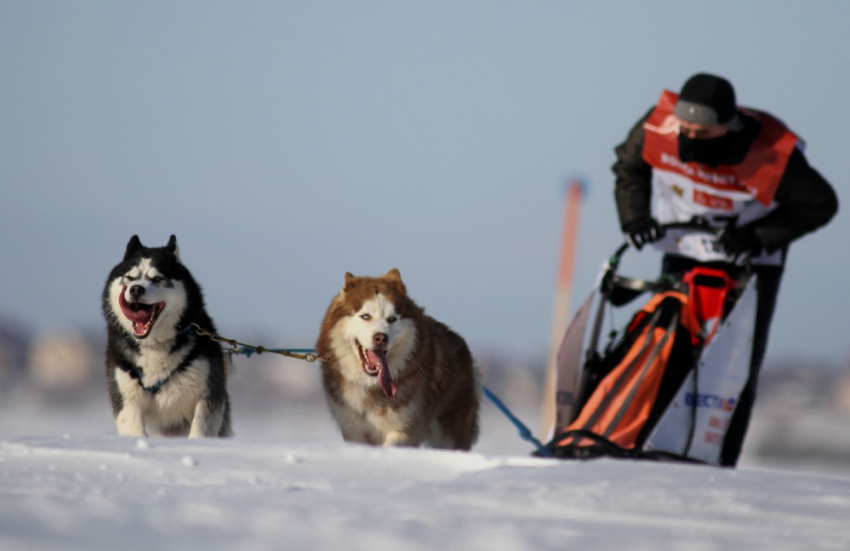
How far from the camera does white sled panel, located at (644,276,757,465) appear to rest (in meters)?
4.29

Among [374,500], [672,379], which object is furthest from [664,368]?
[374,500]

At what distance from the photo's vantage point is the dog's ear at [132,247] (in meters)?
4.39

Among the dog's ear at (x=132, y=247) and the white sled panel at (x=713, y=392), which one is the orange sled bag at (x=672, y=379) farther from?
the dog's ear at (x=132, y=247)

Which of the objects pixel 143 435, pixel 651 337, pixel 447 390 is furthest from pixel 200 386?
pixel 651 337

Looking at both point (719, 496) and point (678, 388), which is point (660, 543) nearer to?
point (719, 496)

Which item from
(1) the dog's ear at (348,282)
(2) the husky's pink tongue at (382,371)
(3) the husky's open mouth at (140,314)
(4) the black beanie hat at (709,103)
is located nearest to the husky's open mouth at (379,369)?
(2) the husky's pink tongue at (382,371)

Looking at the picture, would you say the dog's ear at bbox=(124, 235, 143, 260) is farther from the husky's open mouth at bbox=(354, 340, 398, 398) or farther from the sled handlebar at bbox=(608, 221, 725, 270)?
the sled handlebar at bbox=(608, 221, 725, 270)

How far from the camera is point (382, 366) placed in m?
4.54

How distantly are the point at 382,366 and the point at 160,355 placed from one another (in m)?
1.01

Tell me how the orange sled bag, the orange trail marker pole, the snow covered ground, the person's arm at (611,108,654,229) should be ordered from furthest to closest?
1. the orange trail marker pole
2. the person's arm at (611,108,654,229)
3. the orange sled bag
4. the snow covered ground

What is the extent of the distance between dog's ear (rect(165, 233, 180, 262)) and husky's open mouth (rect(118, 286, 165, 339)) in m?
0.25

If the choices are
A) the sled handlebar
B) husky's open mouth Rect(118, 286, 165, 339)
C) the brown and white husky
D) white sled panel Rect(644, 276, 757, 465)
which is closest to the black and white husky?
husky's open mouth Rect(118, 286, 165, 339)

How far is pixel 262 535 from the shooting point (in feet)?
7.37

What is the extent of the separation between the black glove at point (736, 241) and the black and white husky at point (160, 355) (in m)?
2.39
